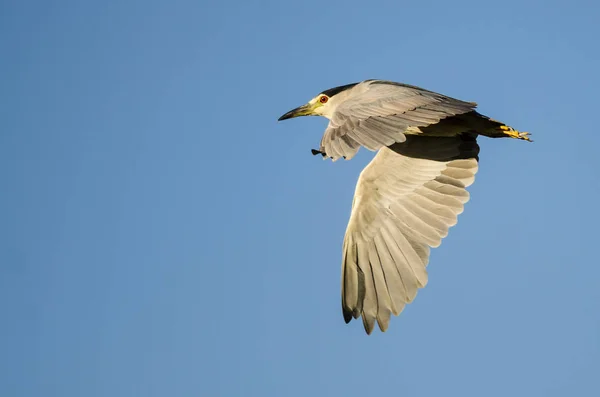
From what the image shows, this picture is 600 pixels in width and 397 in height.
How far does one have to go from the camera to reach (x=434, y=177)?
1091 centimetres

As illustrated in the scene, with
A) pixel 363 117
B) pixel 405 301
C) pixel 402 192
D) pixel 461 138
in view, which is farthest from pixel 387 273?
pixel 363 117

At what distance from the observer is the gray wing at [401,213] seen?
1040 centimetres

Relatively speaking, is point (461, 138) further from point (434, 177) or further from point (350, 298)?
point (350, 298)

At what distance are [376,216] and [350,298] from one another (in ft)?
3.66

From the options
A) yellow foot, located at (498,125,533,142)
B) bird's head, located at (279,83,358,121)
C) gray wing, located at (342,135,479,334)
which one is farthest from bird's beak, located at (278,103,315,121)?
yellow foot, located at (498,125,533,142)

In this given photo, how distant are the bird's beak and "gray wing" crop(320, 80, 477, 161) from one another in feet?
4.37

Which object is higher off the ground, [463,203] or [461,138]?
[461,138]

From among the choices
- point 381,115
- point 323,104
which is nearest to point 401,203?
point 323,104

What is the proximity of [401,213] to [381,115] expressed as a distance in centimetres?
258

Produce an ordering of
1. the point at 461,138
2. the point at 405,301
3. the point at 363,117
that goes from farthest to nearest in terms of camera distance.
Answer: the point at 461,138 < the point at 405,301 < the point at 363,117

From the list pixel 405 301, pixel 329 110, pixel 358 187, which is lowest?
pixel 405 301

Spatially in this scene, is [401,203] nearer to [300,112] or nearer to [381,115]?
[300,112]

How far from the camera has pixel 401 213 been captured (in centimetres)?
1084

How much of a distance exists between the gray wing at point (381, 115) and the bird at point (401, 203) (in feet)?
0.67
